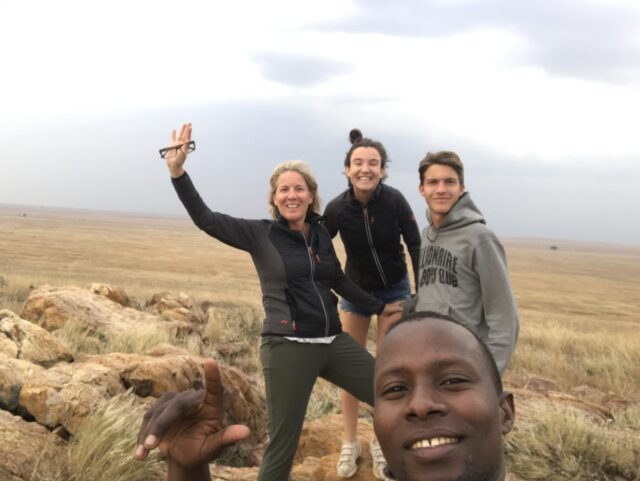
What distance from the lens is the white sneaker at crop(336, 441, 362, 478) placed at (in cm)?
387

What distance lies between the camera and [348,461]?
390 centimetres

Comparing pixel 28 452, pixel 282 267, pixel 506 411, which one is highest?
pixel 282 267

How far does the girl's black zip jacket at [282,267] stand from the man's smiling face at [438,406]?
141 centimetres

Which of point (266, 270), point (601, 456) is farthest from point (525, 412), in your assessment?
point (266, 270)

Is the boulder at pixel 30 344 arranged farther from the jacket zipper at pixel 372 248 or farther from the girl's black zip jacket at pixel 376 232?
the jacket zipper at pixel 372 248

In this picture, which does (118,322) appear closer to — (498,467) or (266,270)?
(266,270)

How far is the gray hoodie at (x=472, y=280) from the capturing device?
3.10 m

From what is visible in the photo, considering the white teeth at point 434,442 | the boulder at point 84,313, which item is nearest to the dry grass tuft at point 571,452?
the white teeth at point 434,442

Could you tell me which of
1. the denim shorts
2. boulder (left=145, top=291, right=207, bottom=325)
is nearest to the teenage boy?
the denim shorts

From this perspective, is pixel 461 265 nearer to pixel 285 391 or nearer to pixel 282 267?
pixel 282 267

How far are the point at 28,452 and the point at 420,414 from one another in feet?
9.66

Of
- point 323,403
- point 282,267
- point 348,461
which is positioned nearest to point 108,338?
point 323,403

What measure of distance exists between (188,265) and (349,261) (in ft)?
109

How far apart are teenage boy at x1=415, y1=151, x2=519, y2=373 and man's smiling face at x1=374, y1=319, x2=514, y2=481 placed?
4.01 ft
